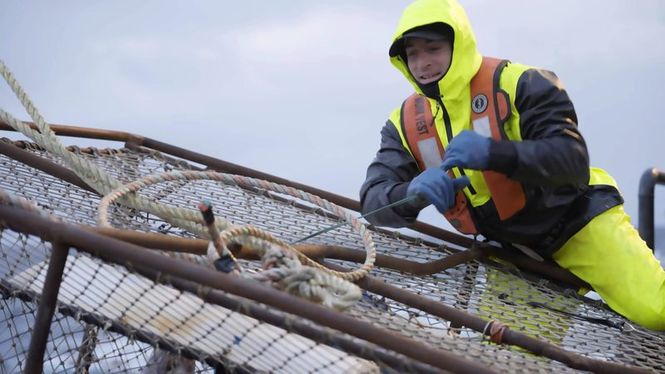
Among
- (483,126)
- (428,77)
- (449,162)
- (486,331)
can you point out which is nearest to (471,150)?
(449,162)

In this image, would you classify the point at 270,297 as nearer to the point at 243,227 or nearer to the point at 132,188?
the point at 243,227

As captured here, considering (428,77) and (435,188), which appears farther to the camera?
(428,77)

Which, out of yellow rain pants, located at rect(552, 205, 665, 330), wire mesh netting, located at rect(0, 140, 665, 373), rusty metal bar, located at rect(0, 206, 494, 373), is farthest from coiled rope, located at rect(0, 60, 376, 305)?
yellow rain pants, located at rect(552, 205, 665, 330)

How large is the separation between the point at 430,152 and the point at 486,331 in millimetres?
1000

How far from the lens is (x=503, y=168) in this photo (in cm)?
321

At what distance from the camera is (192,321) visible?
235 centimetres

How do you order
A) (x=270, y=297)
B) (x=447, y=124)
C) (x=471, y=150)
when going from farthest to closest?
(x=447, y=124) < (x=471, y=150) < (x=270, y=297)

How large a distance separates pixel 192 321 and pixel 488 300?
1.36m

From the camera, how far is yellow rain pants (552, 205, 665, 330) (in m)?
3.41

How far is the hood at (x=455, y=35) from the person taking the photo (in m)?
3.38

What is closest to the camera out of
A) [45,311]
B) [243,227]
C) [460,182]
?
[45,311]

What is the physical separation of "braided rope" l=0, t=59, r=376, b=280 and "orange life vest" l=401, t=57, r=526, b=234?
1.83 ft

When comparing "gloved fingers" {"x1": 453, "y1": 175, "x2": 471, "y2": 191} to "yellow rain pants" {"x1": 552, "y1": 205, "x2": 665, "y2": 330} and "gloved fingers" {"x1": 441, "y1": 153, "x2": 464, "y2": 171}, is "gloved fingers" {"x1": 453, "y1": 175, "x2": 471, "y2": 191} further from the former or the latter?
"yellow rain pants" {"x1": 552, "y1": 205, "x2": 665, "y2": 330}

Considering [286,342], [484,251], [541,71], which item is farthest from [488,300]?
[286,342]
